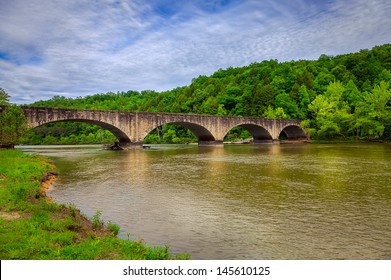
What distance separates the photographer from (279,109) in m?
92.1

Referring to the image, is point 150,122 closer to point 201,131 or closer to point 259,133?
point 201,131

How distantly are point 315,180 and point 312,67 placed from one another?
10795 cm

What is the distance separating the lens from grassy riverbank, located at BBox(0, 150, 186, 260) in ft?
22.6

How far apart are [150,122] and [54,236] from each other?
5425 cm

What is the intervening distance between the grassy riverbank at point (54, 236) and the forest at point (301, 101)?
2676 inches

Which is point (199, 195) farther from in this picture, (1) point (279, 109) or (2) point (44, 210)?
(1) point (279, 109)

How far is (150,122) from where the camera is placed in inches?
2425

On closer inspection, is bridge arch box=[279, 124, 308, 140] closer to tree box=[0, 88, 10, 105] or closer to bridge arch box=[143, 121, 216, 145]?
bridge arch box=[143, 121, 216, 145]

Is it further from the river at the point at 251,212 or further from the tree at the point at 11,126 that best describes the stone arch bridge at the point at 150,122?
the river at the point at 251,212

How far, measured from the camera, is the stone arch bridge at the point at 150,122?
158 ft

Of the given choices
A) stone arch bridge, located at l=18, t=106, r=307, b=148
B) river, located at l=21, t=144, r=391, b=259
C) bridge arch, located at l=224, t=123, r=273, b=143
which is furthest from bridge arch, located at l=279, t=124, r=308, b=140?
river, located at l=21, t=144, r=391, b=259

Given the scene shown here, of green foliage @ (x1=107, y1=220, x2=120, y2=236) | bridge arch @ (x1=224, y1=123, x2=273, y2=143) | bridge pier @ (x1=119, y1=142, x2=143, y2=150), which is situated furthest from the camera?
bridge arch @ (x1=224, y1=123, x2=273, y2=143)

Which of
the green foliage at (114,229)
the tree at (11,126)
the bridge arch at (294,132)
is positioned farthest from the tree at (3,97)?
the bridge arch at (294,132)

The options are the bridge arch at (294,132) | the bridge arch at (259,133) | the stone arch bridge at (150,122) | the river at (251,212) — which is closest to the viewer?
the river at (251,212)
